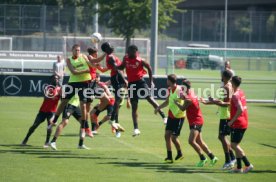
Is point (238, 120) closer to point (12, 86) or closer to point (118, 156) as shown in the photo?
point (118, 156)

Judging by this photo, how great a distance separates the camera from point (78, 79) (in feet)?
58.1

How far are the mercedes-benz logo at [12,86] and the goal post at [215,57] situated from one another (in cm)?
902

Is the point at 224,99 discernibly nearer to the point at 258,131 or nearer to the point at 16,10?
the point at 258,131

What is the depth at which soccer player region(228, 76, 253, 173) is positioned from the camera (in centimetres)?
1454

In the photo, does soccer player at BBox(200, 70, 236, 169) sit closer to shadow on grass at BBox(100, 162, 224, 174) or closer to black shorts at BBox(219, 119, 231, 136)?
black shorts at BBox(219, 119, 231, 136)

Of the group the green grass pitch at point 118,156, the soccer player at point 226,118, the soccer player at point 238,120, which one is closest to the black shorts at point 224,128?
the soccer player at point 226,118

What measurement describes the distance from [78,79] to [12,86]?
15.5 m

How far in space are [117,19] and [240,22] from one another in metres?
13.5

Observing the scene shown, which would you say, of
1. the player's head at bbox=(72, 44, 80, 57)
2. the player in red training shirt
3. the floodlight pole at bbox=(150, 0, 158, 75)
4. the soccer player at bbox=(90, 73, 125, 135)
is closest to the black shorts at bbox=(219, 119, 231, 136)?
the player's head at bbox=(72, 44, 80, 57)

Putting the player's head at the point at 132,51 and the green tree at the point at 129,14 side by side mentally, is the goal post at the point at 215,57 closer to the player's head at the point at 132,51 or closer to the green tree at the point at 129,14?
the green tree at the point at 129,14

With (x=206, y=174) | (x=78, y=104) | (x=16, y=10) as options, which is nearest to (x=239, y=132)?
(x=206, y=174)

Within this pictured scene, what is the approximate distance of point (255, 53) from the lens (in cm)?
4275

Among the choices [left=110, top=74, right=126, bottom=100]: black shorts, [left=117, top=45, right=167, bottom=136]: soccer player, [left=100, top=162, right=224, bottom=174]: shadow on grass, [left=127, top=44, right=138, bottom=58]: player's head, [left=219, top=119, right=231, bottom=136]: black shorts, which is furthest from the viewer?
[left=110, top=74, right=126, bottom=100]: black shorts

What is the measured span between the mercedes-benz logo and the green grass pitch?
7411 millimetres
